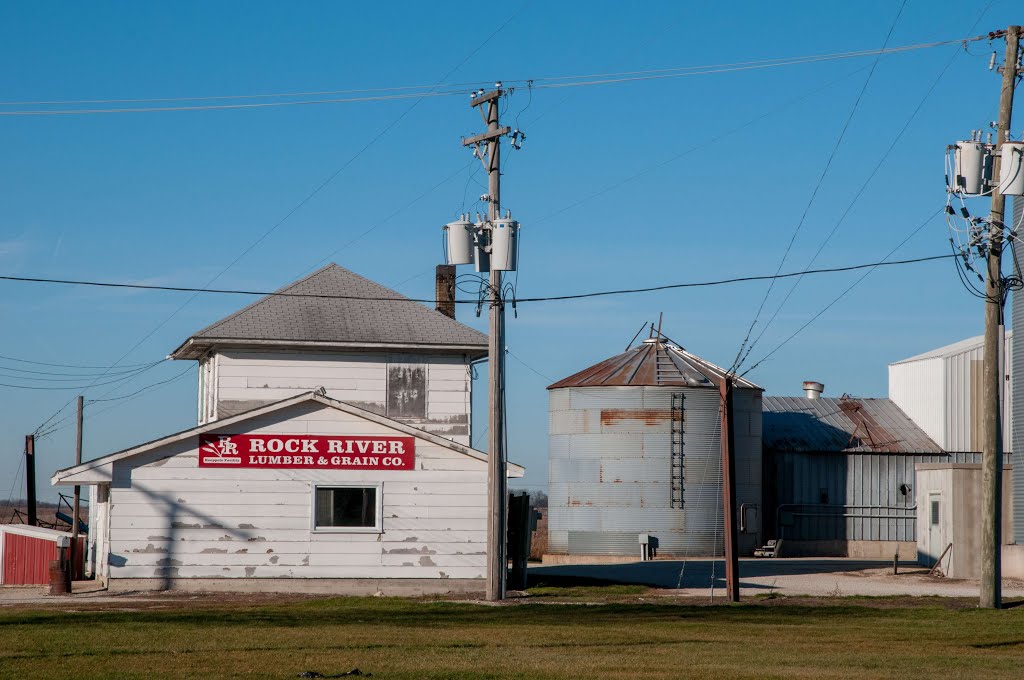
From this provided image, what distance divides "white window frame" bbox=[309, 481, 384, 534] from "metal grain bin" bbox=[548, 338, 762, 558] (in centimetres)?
1928

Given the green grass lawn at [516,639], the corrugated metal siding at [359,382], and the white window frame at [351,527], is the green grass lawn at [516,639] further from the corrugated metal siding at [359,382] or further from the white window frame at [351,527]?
the corrugated metal siding at [359,382]

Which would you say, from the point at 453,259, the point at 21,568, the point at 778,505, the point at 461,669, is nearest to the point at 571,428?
the point at 778,505

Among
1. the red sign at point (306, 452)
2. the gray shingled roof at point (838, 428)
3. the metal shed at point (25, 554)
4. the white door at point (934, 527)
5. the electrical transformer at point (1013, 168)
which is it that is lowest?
the metal shed at point (25, 554)

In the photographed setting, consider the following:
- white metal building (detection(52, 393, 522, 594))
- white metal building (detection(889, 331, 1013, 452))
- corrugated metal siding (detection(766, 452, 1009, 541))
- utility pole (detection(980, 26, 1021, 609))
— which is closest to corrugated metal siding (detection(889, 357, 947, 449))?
white metal building (detection(889, 331, 1013, 452))

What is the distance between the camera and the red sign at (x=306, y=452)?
27.8 metres

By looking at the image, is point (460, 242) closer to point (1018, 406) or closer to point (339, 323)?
Result: point (339, 323)

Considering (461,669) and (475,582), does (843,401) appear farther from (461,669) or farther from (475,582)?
(461,669)

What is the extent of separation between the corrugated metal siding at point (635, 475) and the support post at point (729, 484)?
1960 cm

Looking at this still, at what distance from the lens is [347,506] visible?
2823 centimetres

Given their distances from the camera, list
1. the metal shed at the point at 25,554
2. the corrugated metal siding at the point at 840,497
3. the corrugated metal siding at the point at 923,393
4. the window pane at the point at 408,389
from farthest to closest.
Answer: the corrugated metal siding at the point at 923,393 → the corrugated metal siding at the point at 840,497 → the window pane at the point at 408,389 → the metal shed at the point at 25,554

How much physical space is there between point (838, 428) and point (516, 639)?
38058 millimetres

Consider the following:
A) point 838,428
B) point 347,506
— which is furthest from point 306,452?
point 838,428

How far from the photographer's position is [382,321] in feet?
119

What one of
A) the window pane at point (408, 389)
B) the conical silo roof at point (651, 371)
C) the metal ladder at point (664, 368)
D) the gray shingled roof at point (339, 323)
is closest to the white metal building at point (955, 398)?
the conical silo roof at point (651, 371)
